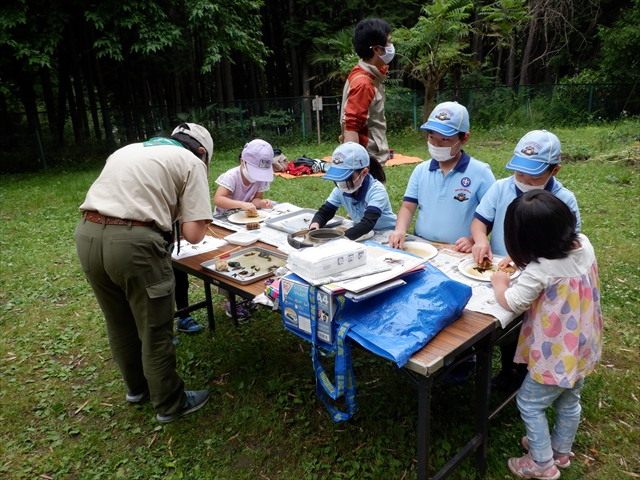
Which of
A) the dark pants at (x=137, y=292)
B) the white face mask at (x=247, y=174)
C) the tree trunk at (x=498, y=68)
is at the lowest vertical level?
the dark pants at (x=137, y=292)

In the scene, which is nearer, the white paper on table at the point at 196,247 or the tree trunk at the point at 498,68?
the white paper on table at the point at 196,247

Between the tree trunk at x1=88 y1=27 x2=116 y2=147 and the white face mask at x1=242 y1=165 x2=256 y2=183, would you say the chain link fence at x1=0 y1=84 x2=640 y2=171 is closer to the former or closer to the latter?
the tree trunk at x1=88 y1=27 x2=116 y2=147

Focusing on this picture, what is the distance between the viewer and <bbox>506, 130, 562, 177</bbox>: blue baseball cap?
85.1 inches

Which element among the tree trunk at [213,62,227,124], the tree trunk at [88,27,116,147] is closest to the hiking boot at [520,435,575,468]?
the tree trunk at [88,27,116,147]

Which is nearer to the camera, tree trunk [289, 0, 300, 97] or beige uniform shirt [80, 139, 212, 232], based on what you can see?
beige uniform shirt [80, 139, 212, 232]

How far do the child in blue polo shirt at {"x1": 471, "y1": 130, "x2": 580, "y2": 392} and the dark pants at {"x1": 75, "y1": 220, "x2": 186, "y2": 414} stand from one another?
1555 millimetres

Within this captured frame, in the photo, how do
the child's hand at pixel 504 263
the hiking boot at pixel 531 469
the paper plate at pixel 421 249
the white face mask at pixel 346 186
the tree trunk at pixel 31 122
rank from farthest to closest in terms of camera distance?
the tree trunk at pixel 31 122
the white face mask at pixel 346 186
the paper plate at pixel 421 249
the child's hand at pixel 504 263
the hiking boot at pixel 531 469

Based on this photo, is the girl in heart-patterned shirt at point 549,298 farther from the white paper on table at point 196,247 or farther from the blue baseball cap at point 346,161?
the white paper on table at point 196,247

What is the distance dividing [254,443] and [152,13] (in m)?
11.2

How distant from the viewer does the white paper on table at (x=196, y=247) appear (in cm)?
267

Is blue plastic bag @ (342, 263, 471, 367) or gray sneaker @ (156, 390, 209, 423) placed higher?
blue plastic bag @ (342, 263, 471, 367)

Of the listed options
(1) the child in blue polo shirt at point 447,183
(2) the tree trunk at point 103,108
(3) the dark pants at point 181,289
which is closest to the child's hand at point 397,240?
(1) the child in blue polo shirt at point 447,183

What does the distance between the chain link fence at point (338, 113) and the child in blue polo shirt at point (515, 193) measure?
11277mm

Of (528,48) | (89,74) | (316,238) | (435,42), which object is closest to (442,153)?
(316,238)
